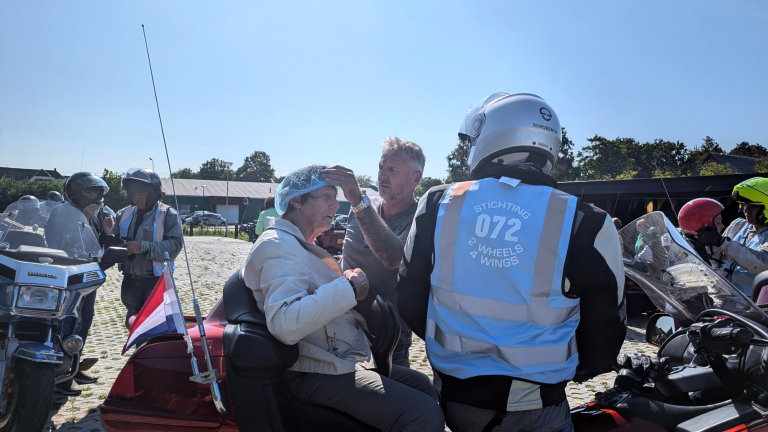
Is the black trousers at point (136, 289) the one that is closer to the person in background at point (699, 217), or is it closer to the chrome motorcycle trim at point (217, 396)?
the chrome motorcycle trim at point (217, 396)

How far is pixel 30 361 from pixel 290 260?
2.03 meters

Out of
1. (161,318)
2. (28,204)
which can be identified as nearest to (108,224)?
(28,204)

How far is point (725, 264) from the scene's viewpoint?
445 cm

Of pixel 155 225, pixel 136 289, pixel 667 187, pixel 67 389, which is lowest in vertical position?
pixel 67 389

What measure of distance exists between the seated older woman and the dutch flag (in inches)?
12.6

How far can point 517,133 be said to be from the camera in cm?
174

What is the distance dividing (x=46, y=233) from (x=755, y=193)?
5525 mm

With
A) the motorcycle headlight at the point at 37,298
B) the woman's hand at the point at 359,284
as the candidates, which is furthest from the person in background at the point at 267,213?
the woman's hand at the point at 359,284

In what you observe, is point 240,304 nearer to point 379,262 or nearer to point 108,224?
point 379,262

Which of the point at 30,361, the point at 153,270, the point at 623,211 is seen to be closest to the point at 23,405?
the point at 30,361

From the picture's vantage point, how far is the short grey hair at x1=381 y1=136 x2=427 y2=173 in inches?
117

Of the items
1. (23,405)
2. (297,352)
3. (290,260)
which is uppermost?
(290,260)

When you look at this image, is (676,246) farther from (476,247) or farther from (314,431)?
(314,431)

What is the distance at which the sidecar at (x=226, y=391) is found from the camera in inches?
69.8
